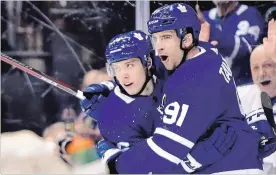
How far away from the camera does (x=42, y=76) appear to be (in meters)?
2.22

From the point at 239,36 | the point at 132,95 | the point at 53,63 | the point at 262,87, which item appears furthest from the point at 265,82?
the point at 53,63

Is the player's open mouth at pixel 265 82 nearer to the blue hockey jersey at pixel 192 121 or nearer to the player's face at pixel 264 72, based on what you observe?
the player's face at pixel 264 72

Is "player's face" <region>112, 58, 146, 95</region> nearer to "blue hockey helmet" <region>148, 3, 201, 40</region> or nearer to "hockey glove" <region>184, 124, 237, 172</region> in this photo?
"blue hockey helmet" <region>148, 3, 201, 40</region>

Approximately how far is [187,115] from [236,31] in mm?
547

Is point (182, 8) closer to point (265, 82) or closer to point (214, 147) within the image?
point (265, 82)

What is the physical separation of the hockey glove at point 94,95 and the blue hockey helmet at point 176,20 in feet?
1.12

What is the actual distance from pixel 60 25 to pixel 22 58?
0.25 metres

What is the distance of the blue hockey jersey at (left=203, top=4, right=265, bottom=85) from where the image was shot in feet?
7.18

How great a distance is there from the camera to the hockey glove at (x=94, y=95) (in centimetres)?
217

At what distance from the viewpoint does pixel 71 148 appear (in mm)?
2213

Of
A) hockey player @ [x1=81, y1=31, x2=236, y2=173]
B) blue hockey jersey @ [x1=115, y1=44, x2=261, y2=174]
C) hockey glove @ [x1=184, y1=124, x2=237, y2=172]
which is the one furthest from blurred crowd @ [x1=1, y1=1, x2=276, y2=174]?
hockey glove @ [x1=184, y1=124, x2=237, y2=172]

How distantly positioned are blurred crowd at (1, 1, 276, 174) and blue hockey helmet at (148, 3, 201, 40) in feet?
0.45

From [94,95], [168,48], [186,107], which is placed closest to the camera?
[186,107]

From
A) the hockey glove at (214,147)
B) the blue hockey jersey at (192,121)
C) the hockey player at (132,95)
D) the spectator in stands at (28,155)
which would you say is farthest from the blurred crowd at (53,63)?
the hockey glove at (214,147)
